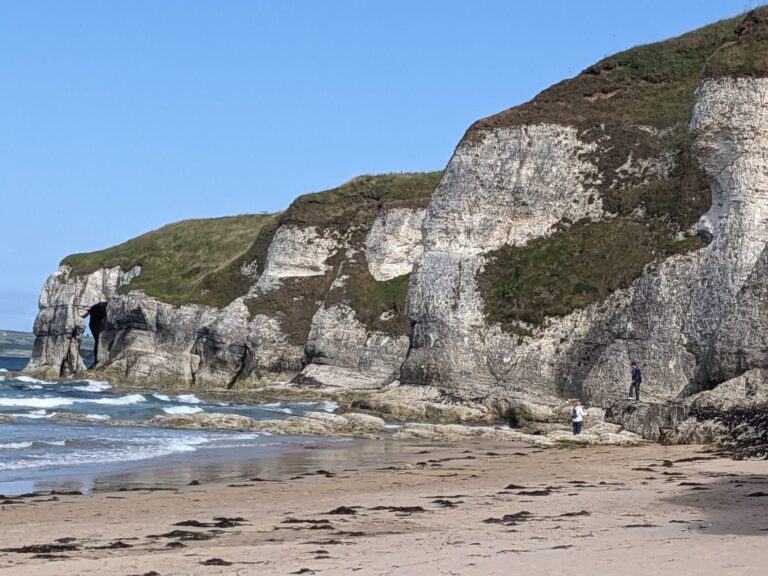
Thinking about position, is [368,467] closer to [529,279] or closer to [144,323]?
[529,279]

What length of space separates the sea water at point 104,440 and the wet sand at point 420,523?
3111 mm

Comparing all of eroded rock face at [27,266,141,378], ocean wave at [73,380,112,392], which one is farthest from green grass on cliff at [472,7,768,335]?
eroded rock face at [27,266,141,378]

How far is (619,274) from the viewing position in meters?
43.6

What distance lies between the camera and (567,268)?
1838 inches

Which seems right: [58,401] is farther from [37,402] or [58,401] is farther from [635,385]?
[635,385]

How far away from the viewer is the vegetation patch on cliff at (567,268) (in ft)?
143

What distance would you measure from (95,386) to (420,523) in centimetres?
5753

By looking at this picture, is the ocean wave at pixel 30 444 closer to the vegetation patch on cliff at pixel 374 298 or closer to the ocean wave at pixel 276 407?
the ocean wave at pixel 276 407

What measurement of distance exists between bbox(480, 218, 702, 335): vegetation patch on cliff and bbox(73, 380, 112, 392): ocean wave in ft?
90.8

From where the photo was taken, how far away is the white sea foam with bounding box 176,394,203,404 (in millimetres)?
51559

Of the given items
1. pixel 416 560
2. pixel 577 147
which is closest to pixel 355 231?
pixel 577 147

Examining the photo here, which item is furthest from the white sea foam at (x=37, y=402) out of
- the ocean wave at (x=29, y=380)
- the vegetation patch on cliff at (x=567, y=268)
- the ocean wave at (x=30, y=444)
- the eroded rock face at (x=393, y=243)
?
the ocean wave at (x=29, y=380)

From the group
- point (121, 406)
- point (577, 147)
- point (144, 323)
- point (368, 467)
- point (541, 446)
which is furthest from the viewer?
point (144, 323)

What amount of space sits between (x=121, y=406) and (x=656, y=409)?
84.5 ft
